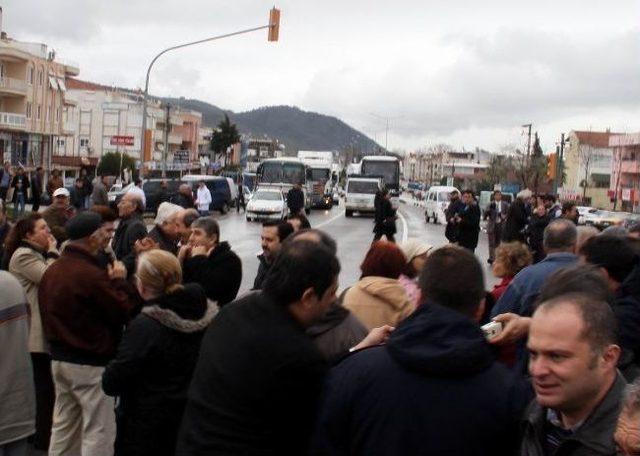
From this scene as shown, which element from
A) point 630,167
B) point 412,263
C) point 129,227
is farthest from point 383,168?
point 412,263

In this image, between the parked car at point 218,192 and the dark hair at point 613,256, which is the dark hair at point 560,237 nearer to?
the dark hair at point 613,256

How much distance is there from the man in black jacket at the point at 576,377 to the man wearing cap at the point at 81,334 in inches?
147

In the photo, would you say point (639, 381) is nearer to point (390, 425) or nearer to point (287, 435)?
point (390, 425)

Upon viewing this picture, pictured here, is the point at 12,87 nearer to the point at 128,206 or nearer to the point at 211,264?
the point at 128,206

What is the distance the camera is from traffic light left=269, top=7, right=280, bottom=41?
25.6 meters

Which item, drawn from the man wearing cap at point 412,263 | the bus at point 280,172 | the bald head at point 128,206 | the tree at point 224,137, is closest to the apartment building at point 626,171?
the bus at point 280,172

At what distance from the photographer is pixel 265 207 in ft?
126

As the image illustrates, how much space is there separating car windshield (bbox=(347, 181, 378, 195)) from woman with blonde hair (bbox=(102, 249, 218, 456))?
42708mm

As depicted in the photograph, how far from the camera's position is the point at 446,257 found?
10.6 feet

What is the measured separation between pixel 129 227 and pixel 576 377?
23.0 ft

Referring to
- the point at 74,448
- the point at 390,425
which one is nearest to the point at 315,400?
the point at 390,425

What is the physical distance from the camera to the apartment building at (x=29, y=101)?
215ft

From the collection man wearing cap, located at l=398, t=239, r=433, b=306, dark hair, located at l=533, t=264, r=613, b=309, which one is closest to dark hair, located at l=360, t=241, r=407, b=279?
man wearing cap, located at l=398, t=239, r=433, b=306

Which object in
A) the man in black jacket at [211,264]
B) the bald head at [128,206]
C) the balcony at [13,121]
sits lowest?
the man in black jacket at [211,264]
